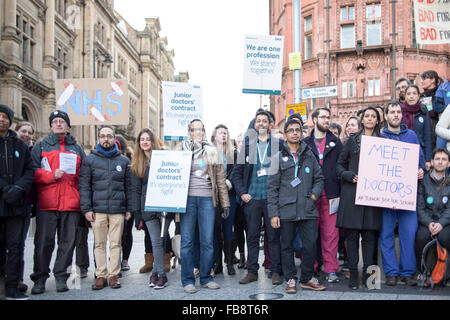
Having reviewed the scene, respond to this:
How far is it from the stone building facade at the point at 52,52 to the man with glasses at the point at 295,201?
20.7 metres

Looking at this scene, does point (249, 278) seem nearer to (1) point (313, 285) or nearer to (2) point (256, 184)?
(1) point (313, 285)

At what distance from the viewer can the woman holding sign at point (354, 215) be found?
637cm

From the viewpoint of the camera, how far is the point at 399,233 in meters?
6.70

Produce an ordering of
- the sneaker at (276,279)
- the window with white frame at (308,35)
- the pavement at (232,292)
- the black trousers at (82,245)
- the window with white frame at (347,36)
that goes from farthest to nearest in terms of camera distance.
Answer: the window with white frame at (308,35)
the window with white frame at (347,36)
the black trousers at (82,245)
the sneaker at (276,279)
the pavement at (232,292)

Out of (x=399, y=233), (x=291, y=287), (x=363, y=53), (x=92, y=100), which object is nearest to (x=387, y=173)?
(x=399, y=233)

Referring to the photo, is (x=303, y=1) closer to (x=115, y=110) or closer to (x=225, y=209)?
(x=115, y=110)

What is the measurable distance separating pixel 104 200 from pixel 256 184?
223 cm

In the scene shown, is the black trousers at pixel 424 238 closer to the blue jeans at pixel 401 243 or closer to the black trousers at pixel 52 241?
the blue jeans at pixel 401 243

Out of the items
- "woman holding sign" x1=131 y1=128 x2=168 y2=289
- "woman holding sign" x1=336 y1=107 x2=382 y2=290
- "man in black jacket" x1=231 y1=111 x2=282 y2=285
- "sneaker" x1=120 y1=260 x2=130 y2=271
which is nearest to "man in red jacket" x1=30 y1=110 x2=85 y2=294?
"woman holding sign" x1=131 y1=128 x2=168 y2=289

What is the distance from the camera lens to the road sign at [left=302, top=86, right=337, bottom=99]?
1321 cm

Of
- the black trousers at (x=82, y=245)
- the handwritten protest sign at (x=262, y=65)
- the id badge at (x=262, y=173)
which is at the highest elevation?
the handwritten protest sign at (x=262, y=65)

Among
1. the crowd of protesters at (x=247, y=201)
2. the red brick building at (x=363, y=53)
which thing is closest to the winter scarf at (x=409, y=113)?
the crowd of protesters at (x=247, y=201)

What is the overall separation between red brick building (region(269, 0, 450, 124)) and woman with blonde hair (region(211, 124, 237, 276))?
24702mm
